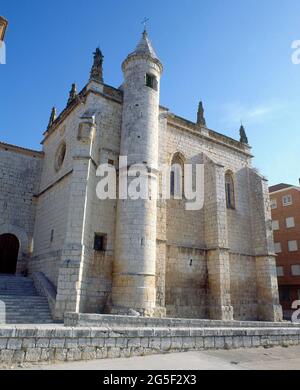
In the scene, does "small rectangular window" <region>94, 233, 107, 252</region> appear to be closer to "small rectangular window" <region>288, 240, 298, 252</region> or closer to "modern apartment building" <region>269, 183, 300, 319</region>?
"modern apartment building" <region>269, 183, 300, 319</region>

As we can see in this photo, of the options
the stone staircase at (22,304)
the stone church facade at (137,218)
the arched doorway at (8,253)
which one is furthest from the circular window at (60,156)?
the stone staircase at (22,304)

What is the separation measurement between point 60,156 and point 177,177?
6194 millimetres

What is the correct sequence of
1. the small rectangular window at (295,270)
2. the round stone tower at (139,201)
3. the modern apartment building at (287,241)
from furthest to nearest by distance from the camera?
1. the modern apartment building at (287,241)
2. the small rectangular window at (295,270)
3. the round stone tower at (139,201)

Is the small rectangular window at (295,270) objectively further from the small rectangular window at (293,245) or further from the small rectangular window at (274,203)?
the small rectangular window at (274,203)

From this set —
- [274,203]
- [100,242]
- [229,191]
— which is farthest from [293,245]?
[100,242]

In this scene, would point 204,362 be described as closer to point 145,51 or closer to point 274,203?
point 145,51

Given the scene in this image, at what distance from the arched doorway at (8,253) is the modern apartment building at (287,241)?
68.3 feet

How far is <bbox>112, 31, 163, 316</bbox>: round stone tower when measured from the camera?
1154 cm

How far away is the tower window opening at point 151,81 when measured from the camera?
Result: 14.6 m

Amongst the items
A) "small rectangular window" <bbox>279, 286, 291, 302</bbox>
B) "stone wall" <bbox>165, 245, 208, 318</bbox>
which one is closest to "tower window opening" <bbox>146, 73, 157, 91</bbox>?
"stone wall" <bbox>165, 245, 208, 318</bbox>

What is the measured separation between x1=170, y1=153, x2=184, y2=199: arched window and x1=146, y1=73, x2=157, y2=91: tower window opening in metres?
3.64

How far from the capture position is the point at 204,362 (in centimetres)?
580
